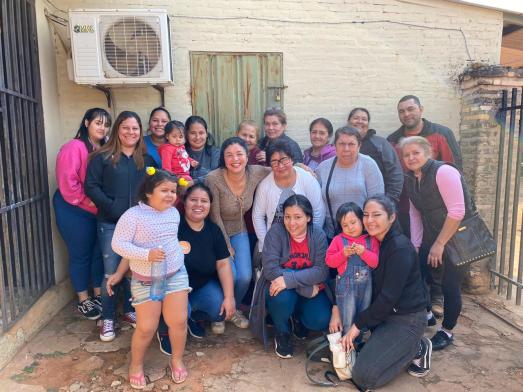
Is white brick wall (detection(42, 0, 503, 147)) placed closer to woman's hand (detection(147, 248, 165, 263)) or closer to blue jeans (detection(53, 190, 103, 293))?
blue jeans (detection(53, 190, 103, 293))

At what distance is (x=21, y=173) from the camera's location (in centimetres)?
353

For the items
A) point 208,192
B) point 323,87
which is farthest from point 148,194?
point 323,87

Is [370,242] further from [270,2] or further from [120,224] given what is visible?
[270,2]

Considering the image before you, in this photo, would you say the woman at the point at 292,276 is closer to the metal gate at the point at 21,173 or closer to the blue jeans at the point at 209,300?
the blue jeans at the point at 209,300

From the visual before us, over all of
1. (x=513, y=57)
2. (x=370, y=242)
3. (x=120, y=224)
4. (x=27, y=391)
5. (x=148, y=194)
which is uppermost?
(x=513, y=57)

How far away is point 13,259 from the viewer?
3.41m

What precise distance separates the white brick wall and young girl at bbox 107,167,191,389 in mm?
2156

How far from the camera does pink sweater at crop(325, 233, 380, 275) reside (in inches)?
117

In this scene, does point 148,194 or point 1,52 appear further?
point 1,52

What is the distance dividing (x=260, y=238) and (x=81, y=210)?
165 centimetres

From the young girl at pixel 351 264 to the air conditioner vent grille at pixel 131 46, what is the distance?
2.48m

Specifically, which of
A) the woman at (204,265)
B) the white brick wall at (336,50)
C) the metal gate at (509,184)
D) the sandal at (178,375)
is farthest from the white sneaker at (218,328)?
the metal gate at (509,184)

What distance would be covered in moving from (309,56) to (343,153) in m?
1.86

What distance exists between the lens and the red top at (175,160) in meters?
3.76
